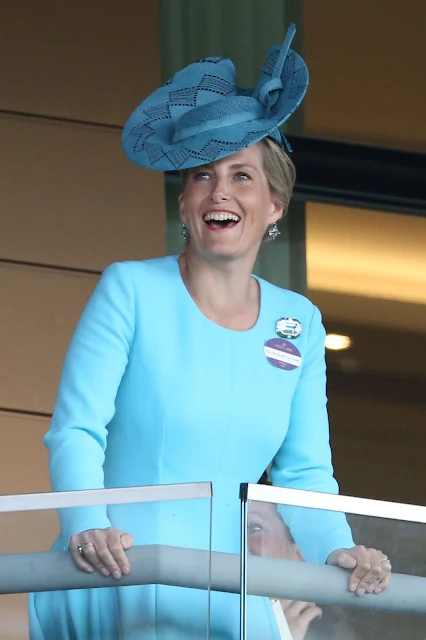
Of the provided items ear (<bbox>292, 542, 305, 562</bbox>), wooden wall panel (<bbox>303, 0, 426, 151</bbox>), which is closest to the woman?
ear (<bbox>292, 542, 305, 562</bbox>)

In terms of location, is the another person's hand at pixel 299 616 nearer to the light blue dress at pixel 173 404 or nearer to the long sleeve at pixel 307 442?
the light blue dress at pixel 173 404

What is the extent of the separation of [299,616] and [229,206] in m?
0.72

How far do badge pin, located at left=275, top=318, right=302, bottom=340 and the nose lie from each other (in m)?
0.21

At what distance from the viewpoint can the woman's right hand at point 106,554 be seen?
189cm

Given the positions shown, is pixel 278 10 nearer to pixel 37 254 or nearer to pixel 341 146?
pixel 341 146

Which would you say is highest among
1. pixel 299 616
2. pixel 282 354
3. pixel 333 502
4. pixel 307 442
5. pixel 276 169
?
pixel 276 169

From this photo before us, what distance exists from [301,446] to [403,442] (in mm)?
1764

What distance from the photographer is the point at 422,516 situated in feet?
6.24

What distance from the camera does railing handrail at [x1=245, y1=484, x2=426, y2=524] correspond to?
1.82 metres

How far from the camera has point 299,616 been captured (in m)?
1.92

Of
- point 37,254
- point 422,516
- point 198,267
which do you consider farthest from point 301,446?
point 37,254

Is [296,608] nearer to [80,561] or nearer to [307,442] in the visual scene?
[80,561]

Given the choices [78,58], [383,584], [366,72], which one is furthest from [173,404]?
[366,72]

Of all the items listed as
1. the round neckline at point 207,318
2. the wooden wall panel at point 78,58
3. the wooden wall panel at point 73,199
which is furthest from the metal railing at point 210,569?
the wooden wall panel at point 78,58
